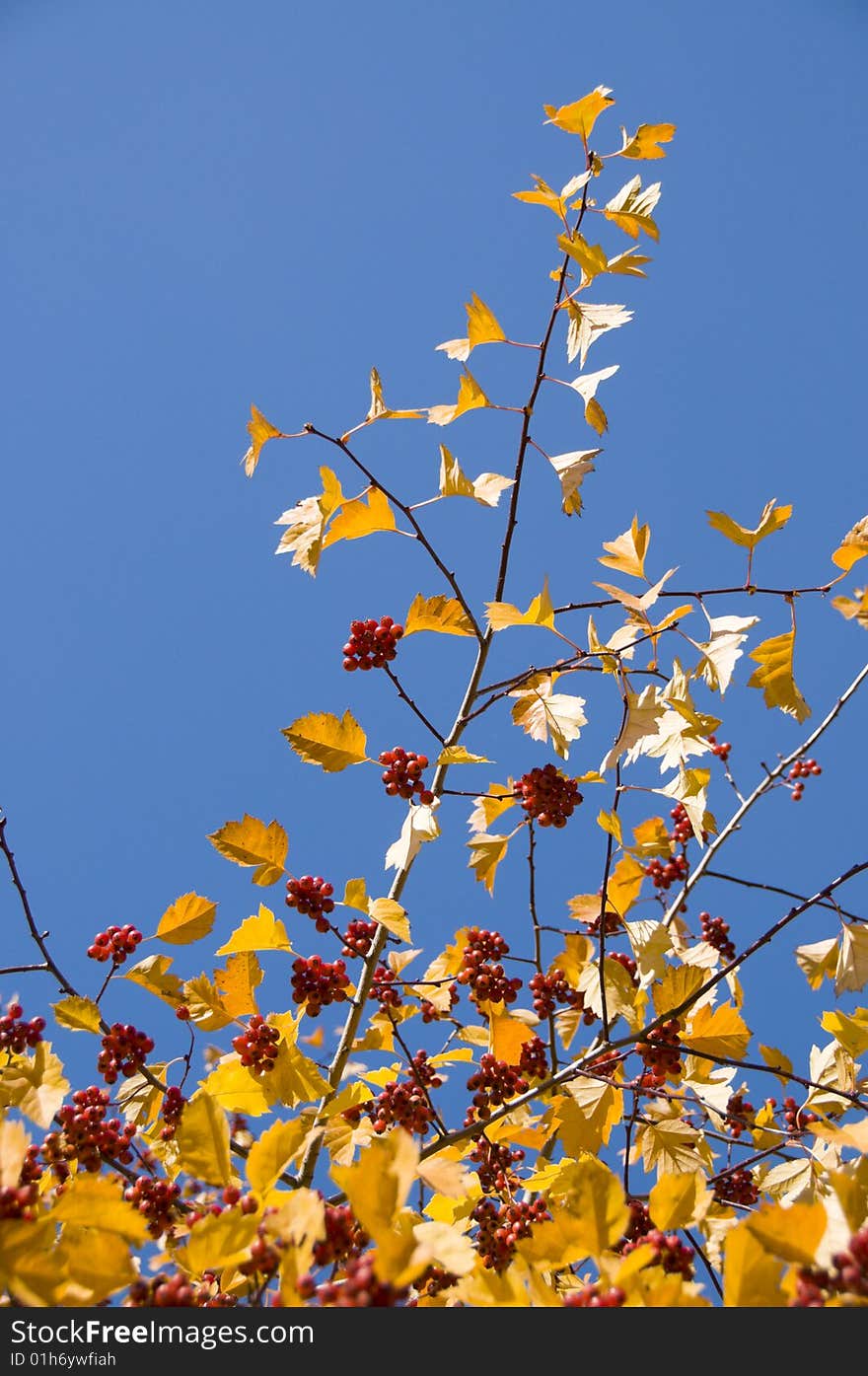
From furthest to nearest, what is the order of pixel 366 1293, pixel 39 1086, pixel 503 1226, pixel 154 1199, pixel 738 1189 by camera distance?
1. pixel 738 1189
2. pixel 503 1226
3. pixel 154 1199
4. pixel 39 1086
5. pixel 366 1293

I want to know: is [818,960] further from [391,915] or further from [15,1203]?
[15,1203]

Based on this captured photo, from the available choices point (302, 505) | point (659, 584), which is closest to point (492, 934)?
point (659, 584)

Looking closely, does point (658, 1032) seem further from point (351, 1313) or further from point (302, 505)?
point (302, 505)

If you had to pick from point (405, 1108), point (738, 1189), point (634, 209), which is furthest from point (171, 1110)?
point (634, 209)

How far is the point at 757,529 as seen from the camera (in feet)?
10.3

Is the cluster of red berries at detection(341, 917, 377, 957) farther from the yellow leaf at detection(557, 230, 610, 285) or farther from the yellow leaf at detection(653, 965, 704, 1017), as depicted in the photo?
the yellow leaf at detection(557, 230, 610, 285)

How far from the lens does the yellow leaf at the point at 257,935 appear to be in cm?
296

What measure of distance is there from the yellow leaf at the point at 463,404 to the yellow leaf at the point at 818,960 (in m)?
2.47

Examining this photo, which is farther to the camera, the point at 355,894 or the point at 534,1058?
the point at 534,1058

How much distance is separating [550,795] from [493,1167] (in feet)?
4.71

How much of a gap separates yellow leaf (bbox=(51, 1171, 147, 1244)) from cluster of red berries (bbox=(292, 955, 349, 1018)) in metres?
1.51

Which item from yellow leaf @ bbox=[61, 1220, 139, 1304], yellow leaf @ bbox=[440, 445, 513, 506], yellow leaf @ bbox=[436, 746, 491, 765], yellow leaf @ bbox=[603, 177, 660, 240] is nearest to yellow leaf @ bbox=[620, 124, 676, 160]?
yellow leaf @ bbox=[603, 177, 660, 240]

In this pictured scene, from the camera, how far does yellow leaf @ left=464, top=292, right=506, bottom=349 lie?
3.36 metres

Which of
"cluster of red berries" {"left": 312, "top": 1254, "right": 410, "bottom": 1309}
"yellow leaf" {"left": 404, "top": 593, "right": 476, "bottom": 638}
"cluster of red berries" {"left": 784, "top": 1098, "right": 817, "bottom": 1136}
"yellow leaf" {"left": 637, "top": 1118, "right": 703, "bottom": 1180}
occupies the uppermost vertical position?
"yellow leaf" {"left": 404, "top": 593, "right": 476, "bottom": 638}
